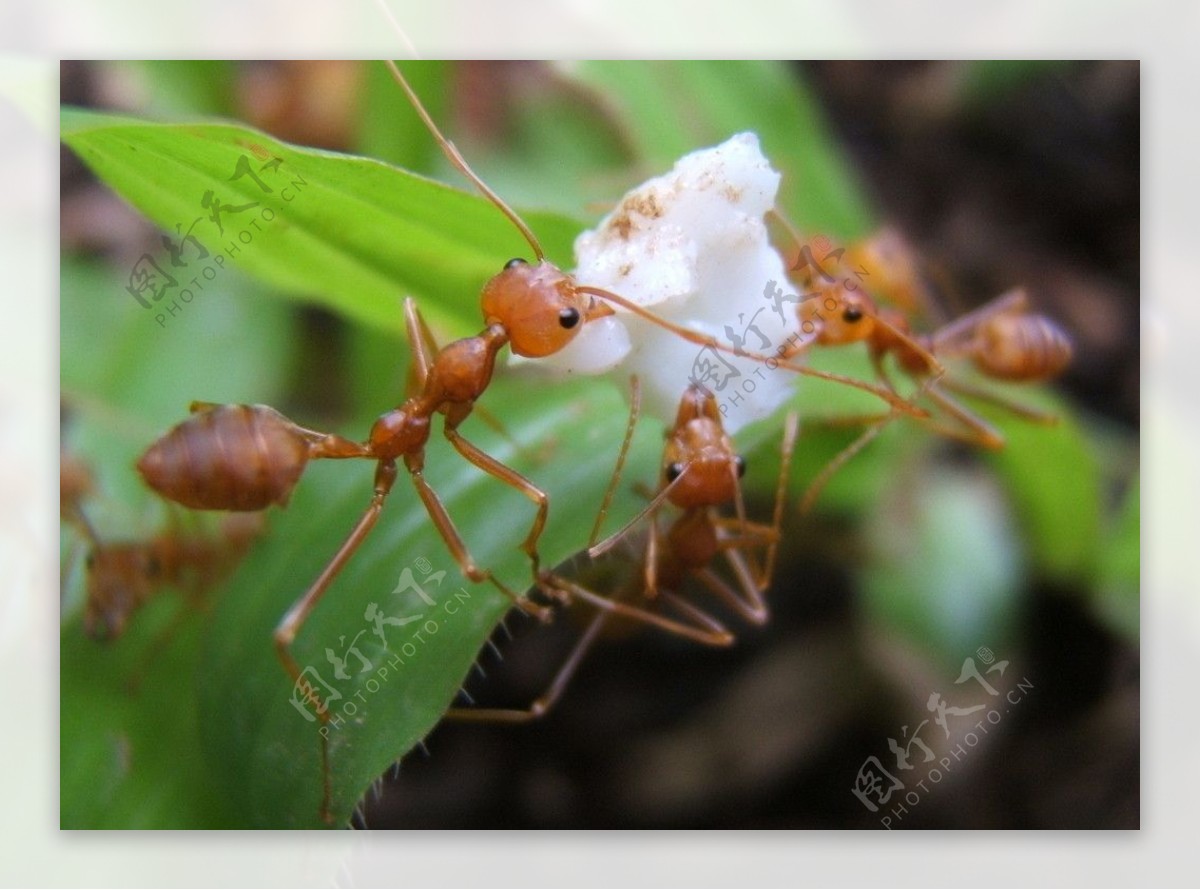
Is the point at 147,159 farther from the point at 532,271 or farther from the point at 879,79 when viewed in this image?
the point at 879,79

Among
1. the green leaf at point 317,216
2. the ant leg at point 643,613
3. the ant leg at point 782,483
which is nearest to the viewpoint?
the green leaf at point 317,216

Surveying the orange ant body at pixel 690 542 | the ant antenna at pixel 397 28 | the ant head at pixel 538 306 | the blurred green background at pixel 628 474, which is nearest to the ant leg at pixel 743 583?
the orange ant body at pixel 690 542

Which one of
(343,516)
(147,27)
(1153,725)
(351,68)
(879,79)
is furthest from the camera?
(879,79)

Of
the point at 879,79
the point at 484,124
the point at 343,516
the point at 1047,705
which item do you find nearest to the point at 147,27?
the point at 484,124

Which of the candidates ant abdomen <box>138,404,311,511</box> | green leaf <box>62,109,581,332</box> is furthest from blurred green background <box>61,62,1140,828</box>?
ant abdomen <box>138,404,311,511</box>

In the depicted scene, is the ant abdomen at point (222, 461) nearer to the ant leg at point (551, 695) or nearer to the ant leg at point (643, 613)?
the ant leg at point (643, 613)
